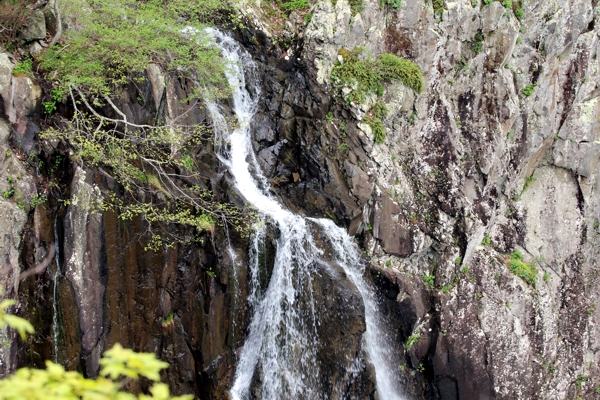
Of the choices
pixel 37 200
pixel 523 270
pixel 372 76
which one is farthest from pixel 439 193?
pixel 37 200

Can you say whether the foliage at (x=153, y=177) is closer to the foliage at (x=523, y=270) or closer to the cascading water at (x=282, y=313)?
the cascading water at (x=282, y=313)

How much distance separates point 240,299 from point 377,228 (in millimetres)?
4411

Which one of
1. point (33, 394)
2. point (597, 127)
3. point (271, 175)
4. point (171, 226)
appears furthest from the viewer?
point (597, 127)

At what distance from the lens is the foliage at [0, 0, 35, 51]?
28.8ft

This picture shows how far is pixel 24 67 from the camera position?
860 centimetres

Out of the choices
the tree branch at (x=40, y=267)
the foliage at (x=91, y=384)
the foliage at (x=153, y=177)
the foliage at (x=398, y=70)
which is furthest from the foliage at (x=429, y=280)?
the foliage at (x=91, y=384)

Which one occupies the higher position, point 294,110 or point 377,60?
point 377,60

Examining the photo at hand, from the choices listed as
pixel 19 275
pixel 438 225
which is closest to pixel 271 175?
pixel 438 225

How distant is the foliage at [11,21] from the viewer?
28.8ft

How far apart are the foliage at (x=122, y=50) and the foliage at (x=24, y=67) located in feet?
0.78

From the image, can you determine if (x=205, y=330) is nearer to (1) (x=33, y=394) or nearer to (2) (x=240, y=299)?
(2) (x=240, y=299)

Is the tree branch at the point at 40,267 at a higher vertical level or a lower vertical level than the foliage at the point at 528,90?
lower

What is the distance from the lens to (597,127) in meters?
13.7

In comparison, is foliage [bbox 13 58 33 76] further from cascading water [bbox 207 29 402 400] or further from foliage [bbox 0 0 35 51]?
cascading water [bbox 207 29 402 400]
